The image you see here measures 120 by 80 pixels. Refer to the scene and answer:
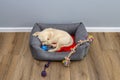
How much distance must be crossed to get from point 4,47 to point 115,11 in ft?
5.00

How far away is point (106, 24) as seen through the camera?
252cm

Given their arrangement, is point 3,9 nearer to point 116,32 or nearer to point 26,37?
point 26,37

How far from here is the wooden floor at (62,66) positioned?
1.89 meters

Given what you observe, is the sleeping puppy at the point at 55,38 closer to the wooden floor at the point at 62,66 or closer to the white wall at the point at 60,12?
the wooden floor at the point at 62,66

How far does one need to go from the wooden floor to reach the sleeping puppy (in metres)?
0.23

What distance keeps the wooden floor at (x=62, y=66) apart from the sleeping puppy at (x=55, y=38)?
232 millimetres

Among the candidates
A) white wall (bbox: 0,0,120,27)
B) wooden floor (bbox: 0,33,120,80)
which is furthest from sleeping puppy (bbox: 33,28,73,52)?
white wall (bbox: 0,0,120,27)

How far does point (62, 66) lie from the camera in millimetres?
2004

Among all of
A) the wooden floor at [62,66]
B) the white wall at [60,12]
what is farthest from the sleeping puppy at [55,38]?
the white wall at [60,12]

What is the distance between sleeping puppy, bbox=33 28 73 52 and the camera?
209 cm

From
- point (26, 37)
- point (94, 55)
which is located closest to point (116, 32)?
point (94, 55)

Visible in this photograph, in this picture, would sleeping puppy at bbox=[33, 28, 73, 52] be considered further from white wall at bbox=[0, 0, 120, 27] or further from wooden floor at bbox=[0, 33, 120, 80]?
white wall at bbox=[0, 0, 120, 27]

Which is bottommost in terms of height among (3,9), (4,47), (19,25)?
(4,47)

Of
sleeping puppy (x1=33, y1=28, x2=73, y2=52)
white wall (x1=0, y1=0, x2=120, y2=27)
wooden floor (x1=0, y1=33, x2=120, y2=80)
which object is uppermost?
white wall (x1=0, y1=0, x2=120, y2=27)
